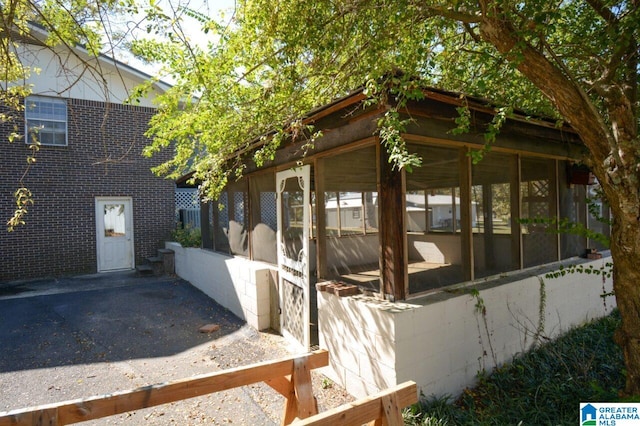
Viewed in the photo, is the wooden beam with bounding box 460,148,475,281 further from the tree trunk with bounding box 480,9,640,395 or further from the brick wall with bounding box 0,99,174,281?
the brick wall with bounding box 0,99,174,281

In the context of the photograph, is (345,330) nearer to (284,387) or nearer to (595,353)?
(284,387)

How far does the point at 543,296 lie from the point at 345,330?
2.86 meters

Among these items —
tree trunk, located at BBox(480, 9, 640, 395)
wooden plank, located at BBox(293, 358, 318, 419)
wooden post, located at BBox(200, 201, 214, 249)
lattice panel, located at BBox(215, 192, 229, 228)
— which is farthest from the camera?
wooden post, located at BBox(200, 201, 214, 249)

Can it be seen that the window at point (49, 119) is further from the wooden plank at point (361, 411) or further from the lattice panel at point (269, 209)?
the wooden plank at point (361, 411)

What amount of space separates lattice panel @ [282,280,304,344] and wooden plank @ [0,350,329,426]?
8.21 feet

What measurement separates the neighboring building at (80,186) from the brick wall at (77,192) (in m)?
0.02

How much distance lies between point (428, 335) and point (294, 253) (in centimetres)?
221

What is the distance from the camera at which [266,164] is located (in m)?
5.84

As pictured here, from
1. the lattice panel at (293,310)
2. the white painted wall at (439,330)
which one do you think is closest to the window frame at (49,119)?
the lattice panel at (293,310)

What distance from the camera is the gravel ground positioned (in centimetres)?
367

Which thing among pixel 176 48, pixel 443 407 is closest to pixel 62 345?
pixel 176 48

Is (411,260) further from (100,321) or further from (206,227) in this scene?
(100,321)

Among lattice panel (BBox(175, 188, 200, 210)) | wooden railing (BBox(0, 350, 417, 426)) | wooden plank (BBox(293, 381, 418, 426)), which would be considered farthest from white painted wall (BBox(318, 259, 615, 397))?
lattice panel (BBox(175, 188, 200, 210))

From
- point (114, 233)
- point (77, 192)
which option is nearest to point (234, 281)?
point (114, 233)
